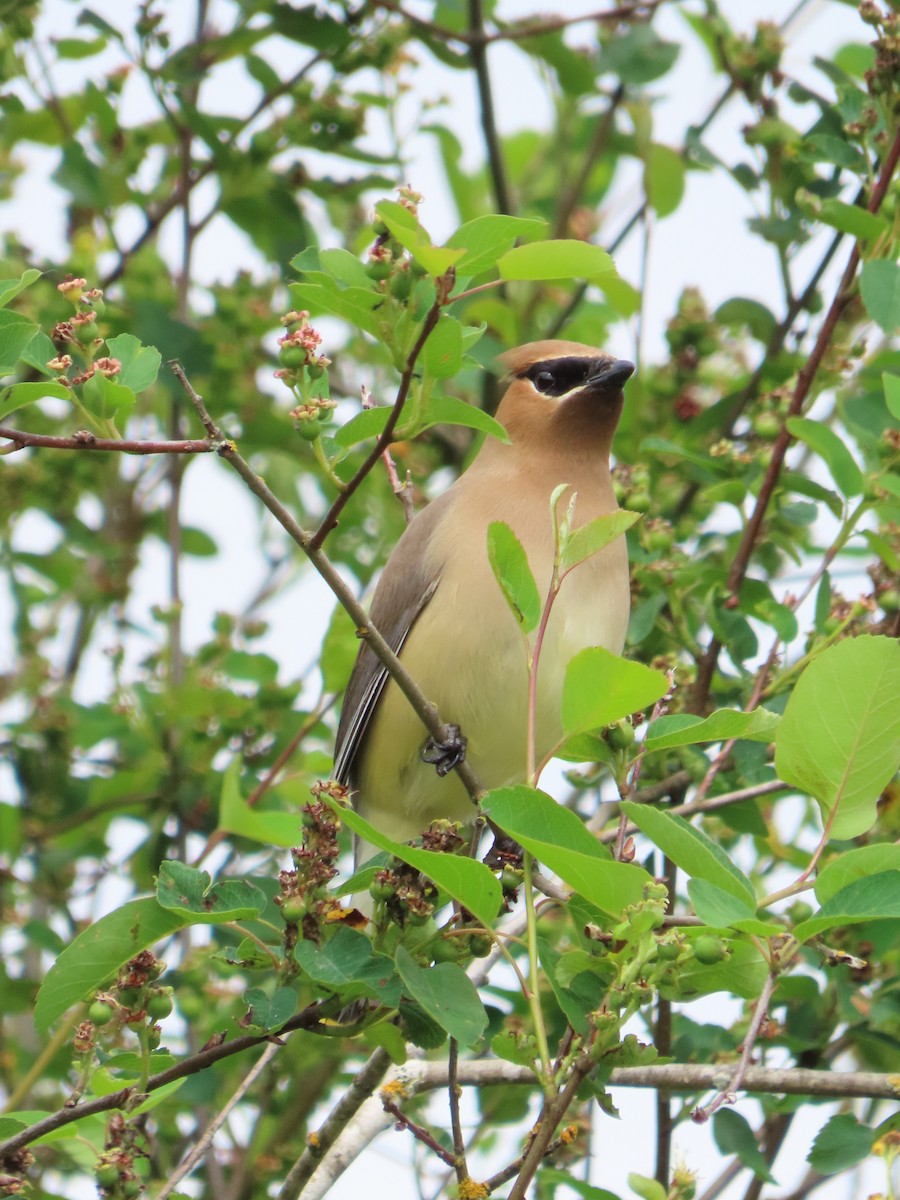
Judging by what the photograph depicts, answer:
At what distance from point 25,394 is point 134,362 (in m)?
0.22

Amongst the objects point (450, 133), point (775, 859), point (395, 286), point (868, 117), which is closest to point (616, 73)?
point (450, 133)

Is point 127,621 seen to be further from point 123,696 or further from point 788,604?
point 788,604

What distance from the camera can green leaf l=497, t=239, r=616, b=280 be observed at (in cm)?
250

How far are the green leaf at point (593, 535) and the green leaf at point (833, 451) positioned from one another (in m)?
1.14

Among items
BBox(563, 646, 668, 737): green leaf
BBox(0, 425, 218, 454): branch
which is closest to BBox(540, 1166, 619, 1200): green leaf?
BBox(563, 646, 668, 737): green leaf

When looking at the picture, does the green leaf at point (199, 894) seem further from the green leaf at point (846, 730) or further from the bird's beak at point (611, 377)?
the bird's beak at point (611, 377)

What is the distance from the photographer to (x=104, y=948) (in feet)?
8.57

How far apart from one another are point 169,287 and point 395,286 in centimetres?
327

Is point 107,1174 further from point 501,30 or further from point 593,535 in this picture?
point 501,30

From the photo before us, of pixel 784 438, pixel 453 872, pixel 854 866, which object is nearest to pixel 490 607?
pixel 784 438

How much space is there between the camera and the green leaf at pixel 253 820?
3844mm

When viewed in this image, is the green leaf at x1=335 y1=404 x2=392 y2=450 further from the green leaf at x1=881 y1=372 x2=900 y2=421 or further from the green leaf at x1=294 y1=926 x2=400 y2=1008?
the green leaf at x1=881 y1=372 x2=900 y2=421

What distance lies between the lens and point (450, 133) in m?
5.45

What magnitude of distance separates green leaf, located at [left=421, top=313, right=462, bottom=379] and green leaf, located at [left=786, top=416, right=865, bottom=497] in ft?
4.15
